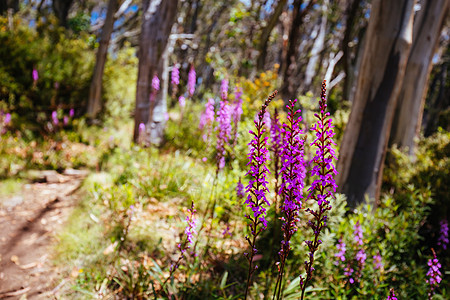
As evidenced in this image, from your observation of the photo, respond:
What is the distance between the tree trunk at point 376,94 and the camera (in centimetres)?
333

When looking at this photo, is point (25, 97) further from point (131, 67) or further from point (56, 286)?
point (56, 286)

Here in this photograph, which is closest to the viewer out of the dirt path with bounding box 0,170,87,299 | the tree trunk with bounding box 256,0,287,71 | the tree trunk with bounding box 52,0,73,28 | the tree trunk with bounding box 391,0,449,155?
the dirt path with bounding box 0,170,87,299

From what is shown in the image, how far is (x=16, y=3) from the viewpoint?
380 inches

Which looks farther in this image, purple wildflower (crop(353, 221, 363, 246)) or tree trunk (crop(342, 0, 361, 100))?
tree trunk (crop(342, 0, 361, 100))

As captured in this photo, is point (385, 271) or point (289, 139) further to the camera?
point (385, 271)

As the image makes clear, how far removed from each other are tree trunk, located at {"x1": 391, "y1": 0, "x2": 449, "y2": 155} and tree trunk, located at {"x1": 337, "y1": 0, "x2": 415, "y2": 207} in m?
1.79

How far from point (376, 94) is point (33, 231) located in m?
4.35

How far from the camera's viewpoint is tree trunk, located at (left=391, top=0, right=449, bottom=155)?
476 cm

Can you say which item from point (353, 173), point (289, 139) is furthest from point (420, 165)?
point (289, 139)

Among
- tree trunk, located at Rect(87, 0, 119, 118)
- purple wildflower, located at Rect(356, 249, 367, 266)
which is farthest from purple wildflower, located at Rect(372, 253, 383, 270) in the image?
tree trunk, located at Rect(87, 0, 119, 118)

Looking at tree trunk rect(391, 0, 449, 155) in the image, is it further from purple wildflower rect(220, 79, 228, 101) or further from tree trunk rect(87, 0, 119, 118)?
tree trunk rect(87, 0, 119, 118)

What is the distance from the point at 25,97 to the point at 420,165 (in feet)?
24.3

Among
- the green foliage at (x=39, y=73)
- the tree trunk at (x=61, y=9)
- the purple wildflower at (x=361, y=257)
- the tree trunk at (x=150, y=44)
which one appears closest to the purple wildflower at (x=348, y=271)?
the purple wildflower at (x=361, y=257)

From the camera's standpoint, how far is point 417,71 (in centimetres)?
486
